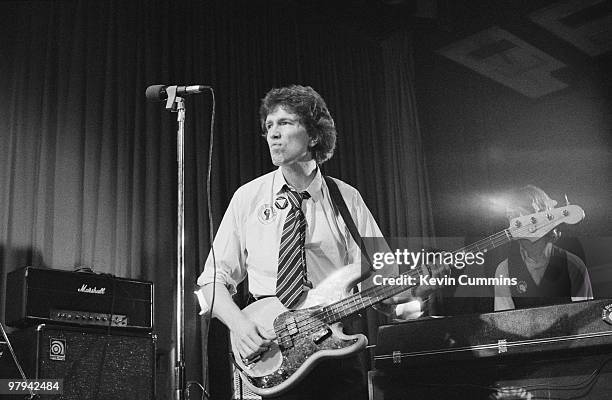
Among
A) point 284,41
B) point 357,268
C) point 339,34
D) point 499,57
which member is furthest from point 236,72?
point 357,268

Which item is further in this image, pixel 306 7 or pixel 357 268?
pixel 306 7

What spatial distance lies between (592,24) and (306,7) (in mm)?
1606

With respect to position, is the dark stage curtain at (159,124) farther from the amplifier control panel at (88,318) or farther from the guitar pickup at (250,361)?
the guitar pickup at (250,361)

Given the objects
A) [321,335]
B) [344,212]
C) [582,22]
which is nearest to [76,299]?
[321,335]

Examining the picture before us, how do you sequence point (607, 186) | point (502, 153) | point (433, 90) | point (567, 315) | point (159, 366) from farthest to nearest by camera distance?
point (433, 90), point (502, 153), point (607, 186), point (159, 366), point (567, 315)

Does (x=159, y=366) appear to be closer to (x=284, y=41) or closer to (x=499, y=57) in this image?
(x=284, y=41)

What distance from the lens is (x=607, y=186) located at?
3.68 metres

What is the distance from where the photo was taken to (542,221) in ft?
9.67

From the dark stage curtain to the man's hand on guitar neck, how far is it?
0.84m

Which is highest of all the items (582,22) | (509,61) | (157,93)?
(582,22)

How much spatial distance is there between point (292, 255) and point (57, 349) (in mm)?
869

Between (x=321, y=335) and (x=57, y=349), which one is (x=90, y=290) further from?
(x=321, y=335)

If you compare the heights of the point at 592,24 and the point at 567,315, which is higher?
the point at 592,24

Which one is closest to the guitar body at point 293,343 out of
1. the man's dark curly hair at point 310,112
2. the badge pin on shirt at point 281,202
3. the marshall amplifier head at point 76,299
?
the badge pin on shirt at point 281,202
